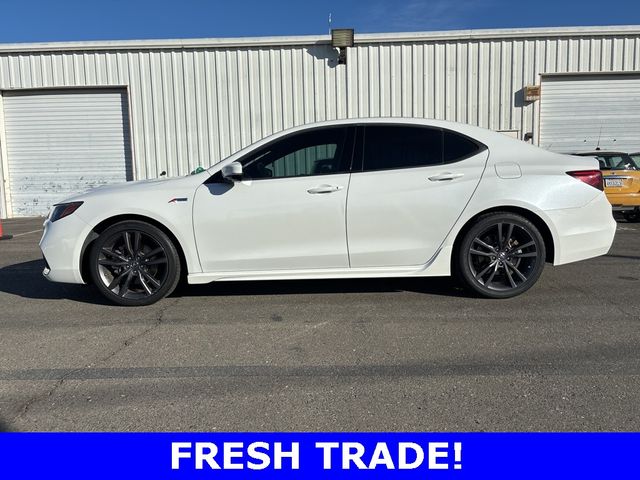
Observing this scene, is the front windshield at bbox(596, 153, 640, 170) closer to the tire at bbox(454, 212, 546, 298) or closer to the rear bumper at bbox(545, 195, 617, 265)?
the rear bumper at bbox(545, 195, 617, 265)

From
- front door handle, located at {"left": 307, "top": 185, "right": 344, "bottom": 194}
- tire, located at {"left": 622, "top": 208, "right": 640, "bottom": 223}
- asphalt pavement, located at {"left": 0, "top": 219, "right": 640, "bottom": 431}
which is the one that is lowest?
asphalt pavement, located at {"left": 0, "top": 219, "right": 640, "bottom": 431}

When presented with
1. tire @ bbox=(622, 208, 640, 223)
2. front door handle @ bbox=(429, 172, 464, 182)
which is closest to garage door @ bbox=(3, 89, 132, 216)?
front door handle @ bbox=(429, 172, 464, 182)

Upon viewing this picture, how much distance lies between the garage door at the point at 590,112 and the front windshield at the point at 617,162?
4358 millimetres

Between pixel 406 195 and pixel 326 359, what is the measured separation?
70.6 inches

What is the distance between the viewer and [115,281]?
188 inches

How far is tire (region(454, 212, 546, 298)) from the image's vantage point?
4711mm

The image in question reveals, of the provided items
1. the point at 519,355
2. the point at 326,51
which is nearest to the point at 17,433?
the point at 519,355

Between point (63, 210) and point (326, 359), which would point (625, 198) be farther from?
point (63, 210)

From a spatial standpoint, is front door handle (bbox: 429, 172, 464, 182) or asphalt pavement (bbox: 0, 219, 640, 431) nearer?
asphalt pavement (bbox: 0, 219, 640, 431)

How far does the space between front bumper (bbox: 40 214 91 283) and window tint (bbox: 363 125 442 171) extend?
2.68 meters

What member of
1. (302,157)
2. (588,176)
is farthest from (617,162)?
(302,157)

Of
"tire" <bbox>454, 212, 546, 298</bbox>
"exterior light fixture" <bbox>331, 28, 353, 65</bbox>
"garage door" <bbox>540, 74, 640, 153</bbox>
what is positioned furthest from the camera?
"garage door" <bbox>540, 74, 640, 153</bbox>

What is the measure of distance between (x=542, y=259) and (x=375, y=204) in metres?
1.62

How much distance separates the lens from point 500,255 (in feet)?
15.7
